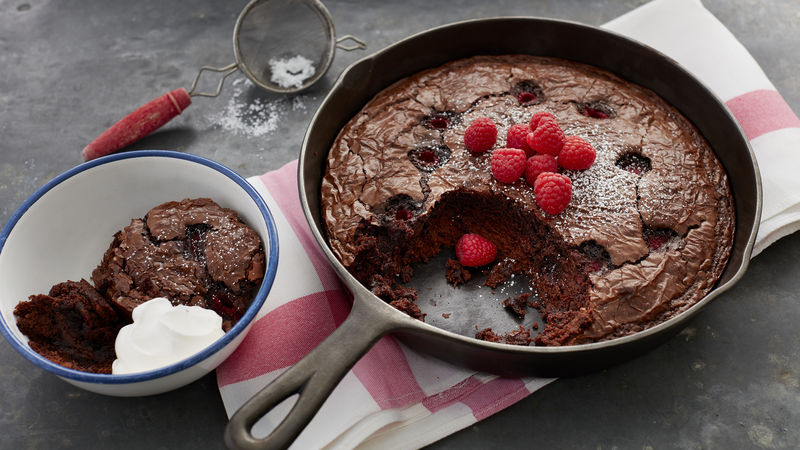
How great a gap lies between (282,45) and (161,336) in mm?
1846

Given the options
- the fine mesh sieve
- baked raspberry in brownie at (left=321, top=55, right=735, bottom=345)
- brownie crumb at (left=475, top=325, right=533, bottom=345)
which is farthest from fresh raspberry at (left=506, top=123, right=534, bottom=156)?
the fine mesh sieve

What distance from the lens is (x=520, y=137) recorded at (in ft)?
8.83

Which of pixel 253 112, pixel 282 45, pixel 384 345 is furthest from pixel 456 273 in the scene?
pixel 282 45

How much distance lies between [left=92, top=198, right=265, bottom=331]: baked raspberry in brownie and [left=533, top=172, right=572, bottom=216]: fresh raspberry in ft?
3.59

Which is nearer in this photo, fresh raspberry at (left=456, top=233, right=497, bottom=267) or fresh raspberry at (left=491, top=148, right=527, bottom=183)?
fresh raspberry at (left=491, top=148, right=527, bottom=183)

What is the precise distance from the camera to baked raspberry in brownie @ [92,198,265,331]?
2.41m

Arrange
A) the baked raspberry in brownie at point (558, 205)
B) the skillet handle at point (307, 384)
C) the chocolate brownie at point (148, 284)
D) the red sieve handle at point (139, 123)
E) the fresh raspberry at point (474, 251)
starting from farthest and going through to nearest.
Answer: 1. the red sieve handle at point (139, 123)
2. the fresh raspberry at point (474, 251)
3. the baked raspberry in brownie at point (558, 205)
4. the chocolate brownie at point (148, 284)
5. the skillet handle at point (307, 384)

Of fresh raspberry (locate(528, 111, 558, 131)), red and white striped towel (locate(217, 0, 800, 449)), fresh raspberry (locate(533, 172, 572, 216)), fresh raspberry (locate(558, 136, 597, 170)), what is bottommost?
red and white striped towel (locate(217, 0, 800, 449))

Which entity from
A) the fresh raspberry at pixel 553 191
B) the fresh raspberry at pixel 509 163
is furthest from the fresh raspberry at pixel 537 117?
the fresh raspberry at pixel 553 191

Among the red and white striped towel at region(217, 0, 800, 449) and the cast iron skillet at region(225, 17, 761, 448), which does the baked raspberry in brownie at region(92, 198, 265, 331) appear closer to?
the red and white striped towel at region(217, 0, 800, 449)

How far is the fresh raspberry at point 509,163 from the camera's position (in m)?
2.62

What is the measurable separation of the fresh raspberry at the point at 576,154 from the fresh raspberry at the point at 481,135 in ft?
0.94

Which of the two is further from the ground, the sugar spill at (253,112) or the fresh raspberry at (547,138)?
the fresh raspberry at (547,138)

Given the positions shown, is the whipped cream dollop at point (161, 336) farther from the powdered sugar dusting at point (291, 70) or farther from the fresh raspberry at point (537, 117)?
the powdered sugar dusting at point (291, 70)
